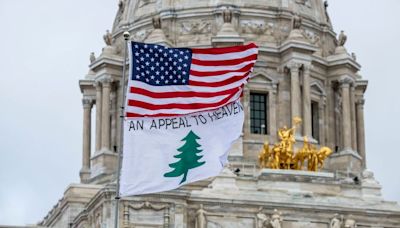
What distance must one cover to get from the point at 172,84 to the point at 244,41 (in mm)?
44211

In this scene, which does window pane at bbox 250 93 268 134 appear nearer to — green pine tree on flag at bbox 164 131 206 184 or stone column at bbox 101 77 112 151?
stone column at bbox 101 77 112 151

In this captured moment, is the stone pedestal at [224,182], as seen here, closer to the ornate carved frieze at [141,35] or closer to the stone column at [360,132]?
the stone column at [360,132]

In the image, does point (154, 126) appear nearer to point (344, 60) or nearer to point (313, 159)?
point (313, 159)

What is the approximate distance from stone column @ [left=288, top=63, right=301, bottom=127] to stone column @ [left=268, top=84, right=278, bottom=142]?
4.43 feet

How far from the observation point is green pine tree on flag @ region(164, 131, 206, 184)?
143ft

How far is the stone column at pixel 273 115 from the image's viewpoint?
8706 cm

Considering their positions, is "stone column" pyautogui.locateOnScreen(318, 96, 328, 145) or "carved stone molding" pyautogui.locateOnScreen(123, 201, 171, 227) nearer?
"carved stone molding" pyautogui.locateOnScreen(123, 201, 171, 227)

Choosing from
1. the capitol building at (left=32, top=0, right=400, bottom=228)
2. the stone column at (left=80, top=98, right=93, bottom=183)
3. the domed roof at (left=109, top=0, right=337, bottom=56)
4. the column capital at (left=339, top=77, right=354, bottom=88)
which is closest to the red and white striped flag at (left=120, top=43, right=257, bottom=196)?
the capitol building at (left=32, top=0, right=400, bottom=228)

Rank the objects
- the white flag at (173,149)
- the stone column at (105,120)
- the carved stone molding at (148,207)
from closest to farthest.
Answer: the white flag at (173,149) → the carved stone molding at (148,207) → the stone column at (105,120)

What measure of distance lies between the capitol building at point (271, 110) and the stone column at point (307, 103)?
2.6 inches

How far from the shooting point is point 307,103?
86938mm

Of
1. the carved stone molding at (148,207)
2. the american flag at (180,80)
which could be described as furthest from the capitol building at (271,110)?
the american flag at (180,80)

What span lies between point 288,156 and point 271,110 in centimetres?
826

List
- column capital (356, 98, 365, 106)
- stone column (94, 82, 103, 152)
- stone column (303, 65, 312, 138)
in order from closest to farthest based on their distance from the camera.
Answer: stone column (303, 65, 312, 138)
stone column (94, 82, 103, 152)
column capital (356, 98, 365, 106)
